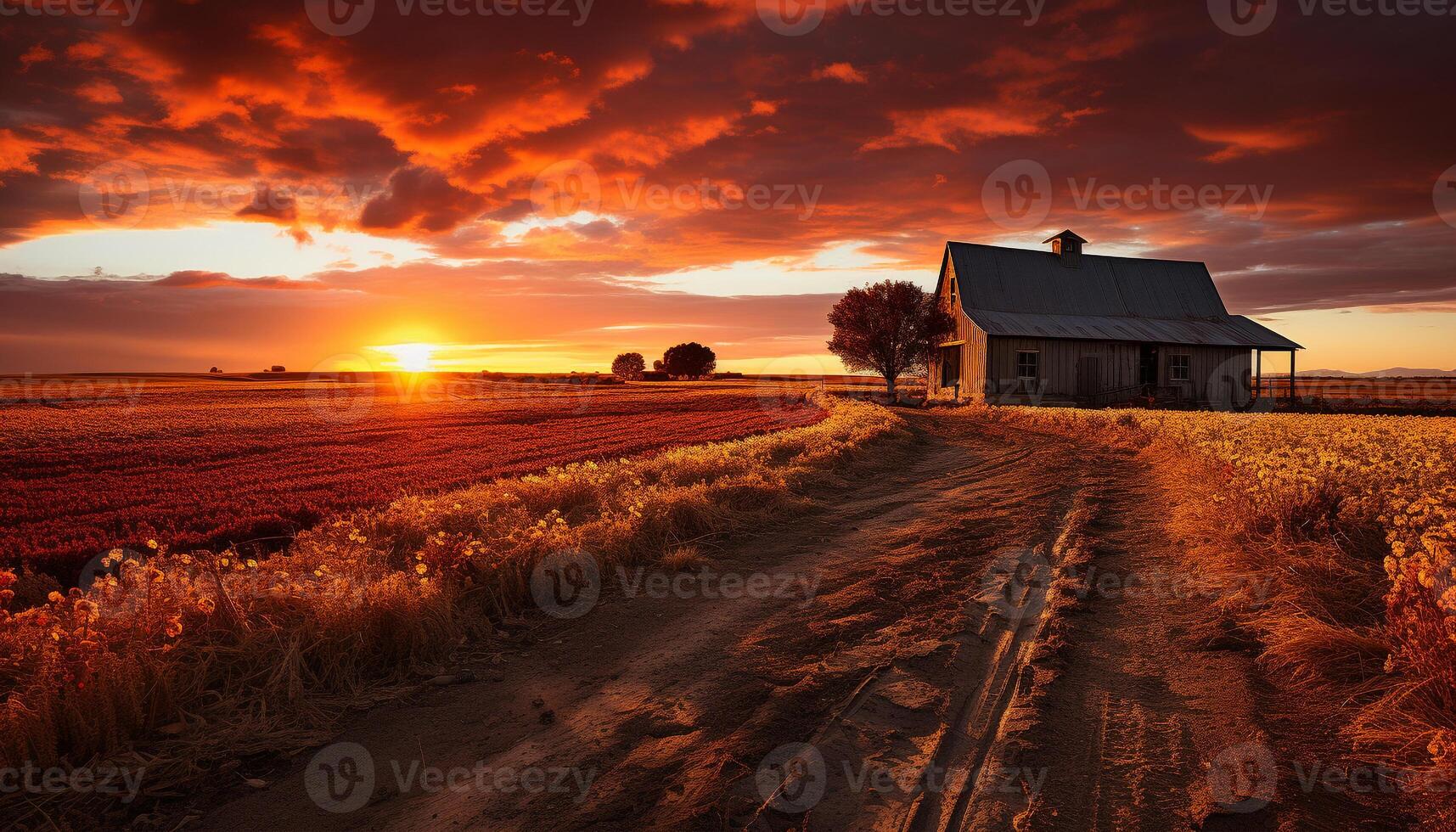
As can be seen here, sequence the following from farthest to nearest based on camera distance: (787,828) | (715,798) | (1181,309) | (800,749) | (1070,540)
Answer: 1. (1181,309)
2. (1070,540)
3. (800,749)
4. (715,798)
5. (787,828)

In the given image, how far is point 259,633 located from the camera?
499 centimetres

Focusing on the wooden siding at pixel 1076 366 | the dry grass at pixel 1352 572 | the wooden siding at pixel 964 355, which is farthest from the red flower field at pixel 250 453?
the dry grass at pixel 1352 572

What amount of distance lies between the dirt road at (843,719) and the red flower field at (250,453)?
18.6ft

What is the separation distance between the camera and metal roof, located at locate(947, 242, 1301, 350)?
1378 inches

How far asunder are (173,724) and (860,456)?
13766mm

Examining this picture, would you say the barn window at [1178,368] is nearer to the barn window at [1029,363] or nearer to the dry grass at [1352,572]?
the barn window at [1029,363]

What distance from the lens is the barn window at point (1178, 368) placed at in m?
35.4

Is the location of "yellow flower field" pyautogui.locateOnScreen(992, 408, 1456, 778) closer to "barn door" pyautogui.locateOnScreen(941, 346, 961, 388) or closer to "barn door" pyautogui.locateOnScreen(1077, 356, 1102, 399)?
"barn door" pyautogui.locateOnScreen(1077, 356, 1102, 399)

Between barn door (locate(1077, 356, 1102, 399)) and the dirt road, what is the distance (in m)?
29.9

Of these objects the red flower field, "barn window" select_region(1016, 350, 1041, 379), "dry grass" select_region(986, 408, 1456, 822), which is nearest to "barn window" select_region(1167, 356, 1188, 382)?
"barn window" select_region(1016, 350, 1041, 379)

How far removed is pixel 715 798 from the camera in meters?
3.32

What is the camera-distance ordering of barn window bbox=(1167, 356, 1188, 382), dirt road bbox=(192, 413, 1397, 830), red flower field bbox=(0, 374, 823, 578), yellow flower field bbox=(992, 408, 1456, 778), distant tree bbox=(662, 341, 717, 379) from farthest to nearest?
distant tree bbox=(662, 341, 717, 379) → barn window bbox=(1167, 356, 1188, 382) → red flower field bbox=(0, 374, 823, 578) → yellow flower field bbox=(992, 408, 1456, 778) → dirt road bbox=(192, 413, 1397, 830)

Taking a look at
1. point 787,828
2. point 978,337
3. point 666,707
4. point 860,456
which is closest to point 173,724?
point 666,707

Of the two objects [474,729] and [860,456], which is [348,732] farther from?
[860,456]
